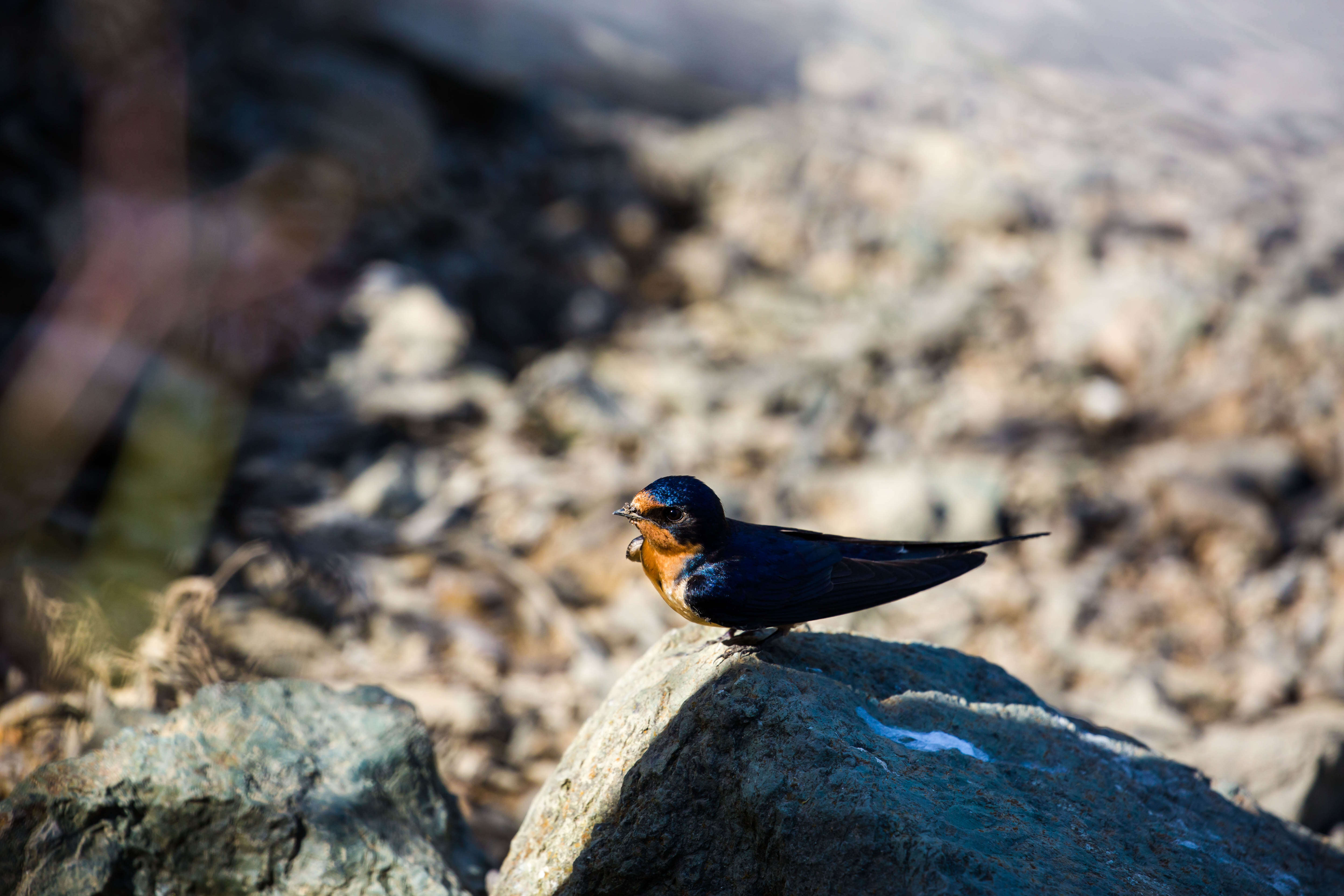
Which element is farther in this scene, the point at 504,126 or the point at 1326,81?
the point at 504,126

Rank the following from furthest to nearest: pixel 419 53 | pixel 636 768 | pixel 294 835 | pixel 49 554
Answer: pixel 419 53 < pixel 49 554 < pixel 294 835 < pixel 636 768

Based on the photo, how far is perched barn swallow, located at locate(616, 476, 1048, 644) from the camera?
75.8 inches

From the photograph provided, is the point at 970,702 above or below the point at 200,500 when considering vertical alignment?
above

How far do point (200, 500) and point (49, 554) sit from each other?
0.63 meters

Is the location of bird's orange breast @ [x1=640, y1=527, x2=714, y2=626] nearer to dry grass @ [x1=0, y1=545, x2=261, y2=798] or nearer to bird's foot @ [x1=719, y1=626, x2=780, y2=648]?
bird's foot @ [x1=719, y1=626, x2=780, y2=648]

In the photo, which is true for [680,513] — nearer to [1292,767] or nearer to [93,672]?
[93,672]

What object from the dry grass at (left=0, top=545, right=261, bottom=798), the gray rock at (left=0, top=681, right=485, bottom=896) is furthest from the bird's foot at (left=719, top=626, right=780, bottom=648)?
the dry grass at (left=0, top=545, right=261, bottom=798)

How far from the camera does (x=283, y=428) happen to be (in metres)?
4.56

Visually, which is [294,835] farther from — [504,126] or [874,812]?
[504,126]

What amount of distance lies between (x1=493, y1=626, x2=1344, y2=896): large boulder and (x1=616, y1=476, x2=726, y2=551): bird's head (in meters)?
0.27

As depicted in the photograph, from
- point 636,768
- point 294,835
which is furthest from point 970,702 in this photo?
point 294,835

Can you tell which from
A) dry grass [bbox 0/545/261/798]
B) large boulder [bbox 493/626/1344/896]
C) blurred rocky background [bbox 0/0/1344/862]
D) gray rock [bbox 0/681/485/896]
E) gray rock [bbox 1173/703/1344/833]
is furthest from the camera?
blurred rocky background [bbox 0/0/1344/862]

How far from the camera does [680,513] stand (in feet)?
6.48

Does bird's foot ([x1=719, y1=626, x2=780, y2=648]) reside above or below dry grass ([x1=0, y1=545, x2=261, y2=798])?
above
